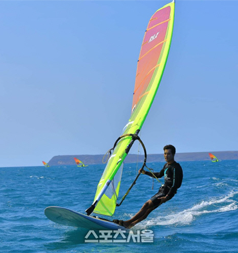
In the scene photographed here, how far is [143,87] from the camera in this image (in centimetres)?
899

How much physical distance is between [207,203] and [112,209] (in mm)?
4667

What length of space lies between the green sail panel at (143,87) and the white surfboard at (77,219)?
0.33m

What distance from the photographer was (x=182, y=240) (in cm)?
740

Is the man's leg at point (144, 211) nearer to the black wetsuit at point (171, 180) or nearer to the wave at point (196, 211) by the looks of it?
the black wetsuit at point (171, 180)

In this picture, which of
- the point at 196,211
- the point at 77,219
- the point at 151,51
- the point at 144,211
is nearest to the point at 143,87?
the point at 151,51

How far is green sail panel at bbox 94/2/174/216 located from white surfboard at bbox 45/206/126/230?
0.33 metres

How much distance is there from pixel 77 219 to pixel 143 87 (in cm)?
298

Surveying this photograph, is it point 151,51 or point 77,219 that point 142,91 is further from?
point 77,219

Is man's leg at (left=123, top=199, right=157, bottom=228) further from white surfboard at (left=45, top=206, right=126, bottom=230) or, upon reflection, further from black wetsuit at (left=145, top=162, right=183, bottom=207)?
white surfboard at (left=45, top=206, right=126, bottom=230)

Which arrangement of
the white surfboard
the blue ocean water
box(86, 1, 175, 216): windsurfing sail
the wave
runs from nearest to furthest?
1. the blue ocean water
2. the white surfboard
3. box(86, 1, 175, 216): windsurfing sail
4. the wave

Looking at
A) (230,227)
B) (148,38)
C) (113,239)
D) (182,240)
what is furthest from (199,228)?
(148,38)

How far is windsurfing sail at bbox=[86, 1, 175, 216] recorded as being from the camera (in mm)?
7582

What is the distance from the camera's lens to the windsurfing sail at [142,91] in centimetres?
758

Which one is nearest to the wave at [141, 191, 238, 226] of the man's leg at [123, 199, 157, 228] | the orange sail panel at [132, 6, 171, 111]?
the man's leg at [123, 199, 157, 228]
